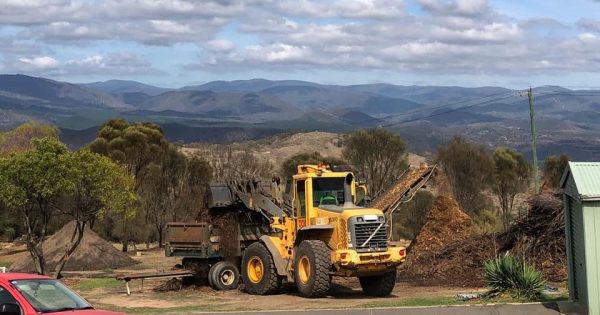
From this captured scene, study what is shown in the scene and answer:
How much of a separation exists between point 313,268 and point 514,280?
5.12 metres

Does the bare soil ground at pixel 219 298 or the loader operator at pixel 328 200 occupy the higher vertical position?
the loader operator at pixel 328 200

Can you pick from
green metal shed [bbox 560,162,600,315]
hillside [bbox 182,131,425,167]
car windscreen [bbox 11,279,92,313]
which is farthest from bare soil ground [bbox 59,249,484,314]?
hillside [bbox 182,131,425,167]

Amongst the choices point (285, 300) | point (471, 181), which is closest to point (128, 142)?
point (471, 181)

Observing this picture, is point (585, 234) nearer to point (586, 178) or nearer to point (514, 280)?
point (586, 178)

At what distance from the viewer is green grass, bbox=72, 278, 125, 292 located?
2592cm

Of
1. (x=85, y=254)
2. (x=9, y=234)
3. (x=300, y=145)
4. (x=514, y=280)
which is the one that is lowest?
(x=9, y=234)

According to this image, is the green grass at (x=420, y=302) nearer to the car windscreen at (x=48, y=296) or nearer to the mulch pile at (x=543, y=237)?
the mulch pile at (x=543, y=237)

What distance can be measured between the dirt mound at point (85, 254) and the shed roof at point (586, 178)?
2663cm

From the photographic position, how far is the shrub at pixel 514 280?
16094 mm

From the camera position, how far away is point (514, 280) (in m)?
16.3

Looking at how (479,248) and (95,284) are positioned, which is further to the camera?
(95,284)

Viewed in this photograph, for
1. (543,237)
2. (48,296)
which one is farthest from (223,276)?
(48,296)

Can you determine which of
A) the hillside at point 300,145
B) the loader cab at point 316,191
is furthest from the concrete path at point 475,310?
the hillside at point 300,145

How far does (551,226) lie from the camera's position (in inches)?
873
